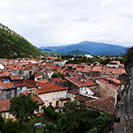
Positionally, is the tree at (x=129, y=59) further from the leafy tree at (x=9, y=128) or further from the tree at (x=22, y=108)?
the tree at (x=22, y=108)

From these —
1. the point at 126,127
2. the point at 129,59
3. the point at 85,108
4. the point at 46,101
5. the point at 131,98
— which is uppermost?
the point at 129,59

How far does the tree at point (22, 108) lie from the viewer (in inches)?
655

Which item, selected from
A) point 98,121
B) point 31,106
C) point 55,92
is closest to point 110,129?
point 98,121

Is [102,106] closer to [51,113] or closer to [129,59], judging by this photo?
[51,113]

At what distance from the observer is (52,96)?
2686 centimetres

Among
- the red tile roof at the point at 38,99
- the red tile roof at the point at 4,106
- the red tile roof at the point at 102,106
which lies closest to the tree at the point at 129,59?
the red tile roof at the point at 102,106

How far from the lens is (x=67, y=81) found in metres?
29.7

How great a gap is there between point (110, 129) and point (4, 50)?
155 m

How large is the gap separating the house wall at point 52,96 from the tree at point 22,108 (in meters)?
7.55

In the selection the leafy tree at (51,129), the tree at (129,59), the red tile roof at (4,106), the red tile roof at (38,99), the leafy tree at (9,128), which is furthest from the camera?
the red tile roof at (38,99)

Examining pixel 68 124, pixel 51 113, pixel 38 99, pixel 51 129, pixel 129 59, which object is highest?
pixel 129 59

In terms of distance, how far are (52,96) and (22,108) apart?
10.4 meters

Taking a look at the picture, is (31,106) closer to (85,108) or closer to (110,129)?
(85,108)

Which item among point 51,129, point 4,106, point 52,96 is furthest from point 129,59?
point 52,96
